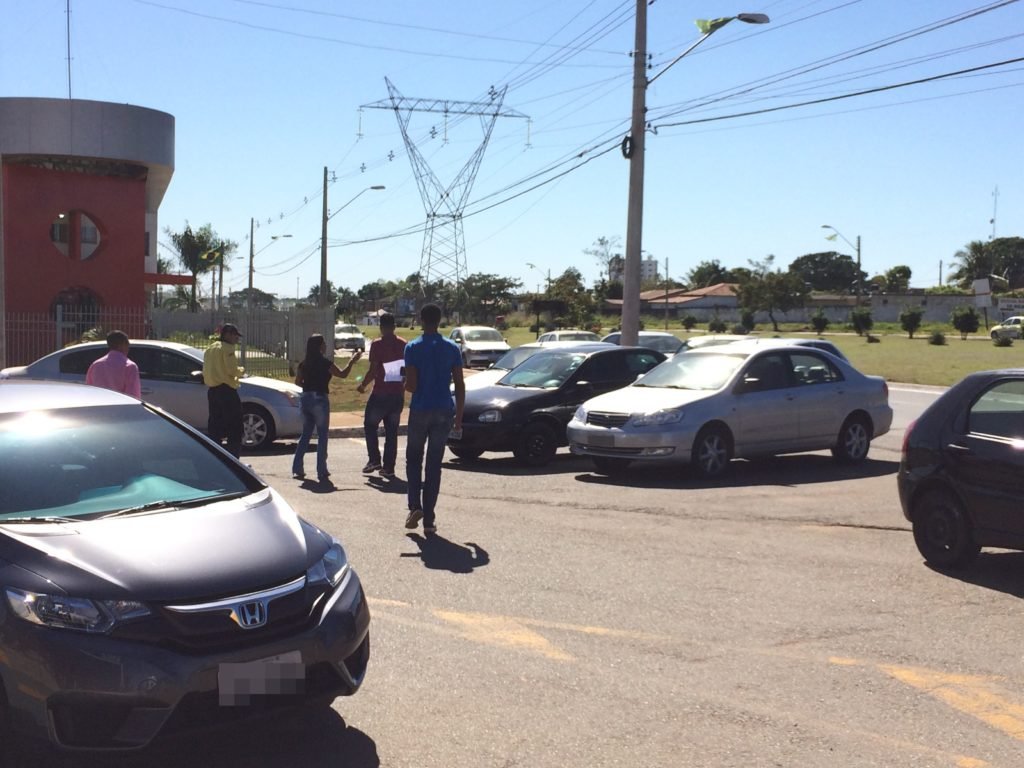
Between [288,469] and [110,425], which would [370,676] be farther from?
[288,469]

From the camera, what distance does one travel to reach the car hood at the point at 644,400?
12562mm

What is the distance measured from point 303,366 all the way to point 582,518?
403cm

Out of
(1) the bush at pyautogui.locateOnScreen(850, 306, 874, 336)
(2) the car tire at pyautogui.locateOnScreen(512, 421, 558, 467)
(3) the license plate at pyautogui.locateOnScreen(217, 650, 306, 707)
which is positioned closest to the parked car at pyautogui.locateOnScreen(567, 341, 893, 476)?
(2) the car tire at pyautogui.locateOnScreen(512, 421, 558, 467)

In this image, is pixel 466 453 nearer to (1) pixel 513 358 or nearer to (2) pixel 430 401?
(1) pixel 513 358

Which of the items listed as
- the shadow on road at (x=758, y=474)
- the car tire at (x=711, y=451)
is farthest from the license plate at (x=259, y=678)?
the car tire at (x=711, y=451)

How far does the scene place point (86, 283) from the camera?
32812 mm

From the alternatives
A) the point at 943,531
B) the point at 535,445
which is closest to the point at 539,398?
the point at 535,445

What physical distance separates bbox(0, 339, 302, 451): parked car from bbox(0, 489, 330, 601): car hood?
411 inches

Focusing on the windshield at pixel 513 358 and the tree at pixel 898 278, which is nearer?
the windshield at pixel 513 358

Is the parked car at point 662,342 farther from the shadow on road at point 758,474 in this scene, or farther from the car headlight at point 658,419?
the car headlight at point 658,419

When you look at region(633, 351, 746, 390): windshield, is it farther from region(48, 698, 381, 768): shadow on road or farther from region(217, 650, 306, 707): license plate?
region(217, 650, 306, 707): license plate

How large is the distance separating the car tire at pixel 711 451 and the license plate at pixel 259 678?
28.5 feet

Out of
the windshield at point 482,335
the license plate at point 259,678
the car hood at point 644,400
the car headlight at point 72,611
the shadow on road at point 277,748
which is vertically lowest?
the shadow on road at point 277,748

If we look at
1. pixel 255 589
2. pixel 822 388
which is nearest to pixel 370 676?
pixel 255 589
